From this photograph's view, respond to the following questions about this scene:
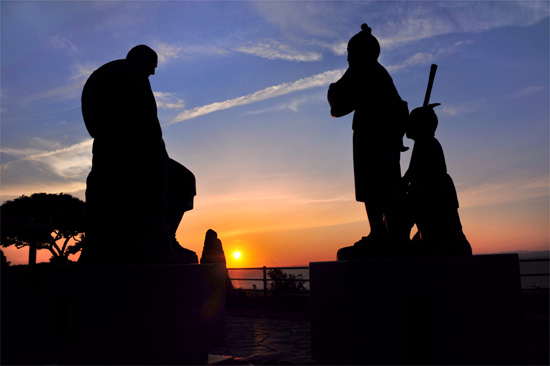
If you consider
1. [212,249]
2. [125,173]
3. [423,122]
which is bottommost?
[212,249]

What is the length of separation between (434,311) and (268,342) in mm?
3352

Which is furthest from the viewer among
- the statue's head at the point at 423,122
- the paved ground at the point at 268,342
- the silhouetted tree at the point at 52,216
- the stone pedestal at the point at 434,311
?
the silhouetted tree at the point at 52,216

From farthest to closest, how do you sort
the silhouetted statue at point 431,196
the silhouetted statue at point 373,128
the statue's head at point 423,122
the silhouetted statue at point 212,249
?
the silhouetted statue at point 212,249, the statue's head at point 423,122, the silhouetted statue at point 431,196, the silhouetted statue at point 373,128

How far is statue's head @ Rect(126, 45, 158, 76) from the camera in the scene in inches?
149

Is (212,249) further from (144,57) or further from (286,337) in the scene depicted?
(144,57)

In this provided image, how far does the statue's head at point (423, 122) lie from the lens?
3720 mm

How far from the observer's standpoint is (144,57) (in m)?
3.80

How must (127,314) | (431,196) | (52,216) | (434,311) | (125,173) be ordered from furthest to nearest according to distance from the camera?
1. (52,216)
2. (431,196)
3. (125,173)
4. (127,314)
5. (434,311)

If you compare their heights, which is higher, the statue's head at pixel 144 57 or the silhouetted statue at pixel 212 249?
the statue's head at pixel 144 57

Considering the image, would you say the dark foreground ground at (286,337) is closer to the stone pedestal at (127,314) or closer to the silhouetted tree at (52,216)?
the stone pedestal at (127,314)

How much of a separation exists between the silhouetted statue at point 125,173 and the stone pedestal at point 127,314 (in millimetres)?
261

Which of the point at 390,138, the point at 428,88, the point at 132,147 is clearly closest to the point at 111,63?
the point at 132,147

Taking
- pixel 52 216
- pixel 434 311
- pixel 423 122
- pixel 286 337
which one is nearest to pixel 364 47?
Result: pixel 423 122

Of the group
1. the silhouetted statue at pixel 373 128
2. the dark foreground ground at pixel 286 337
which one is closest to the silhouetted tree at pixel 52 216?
the dark foreground ground at pixel 286 337
